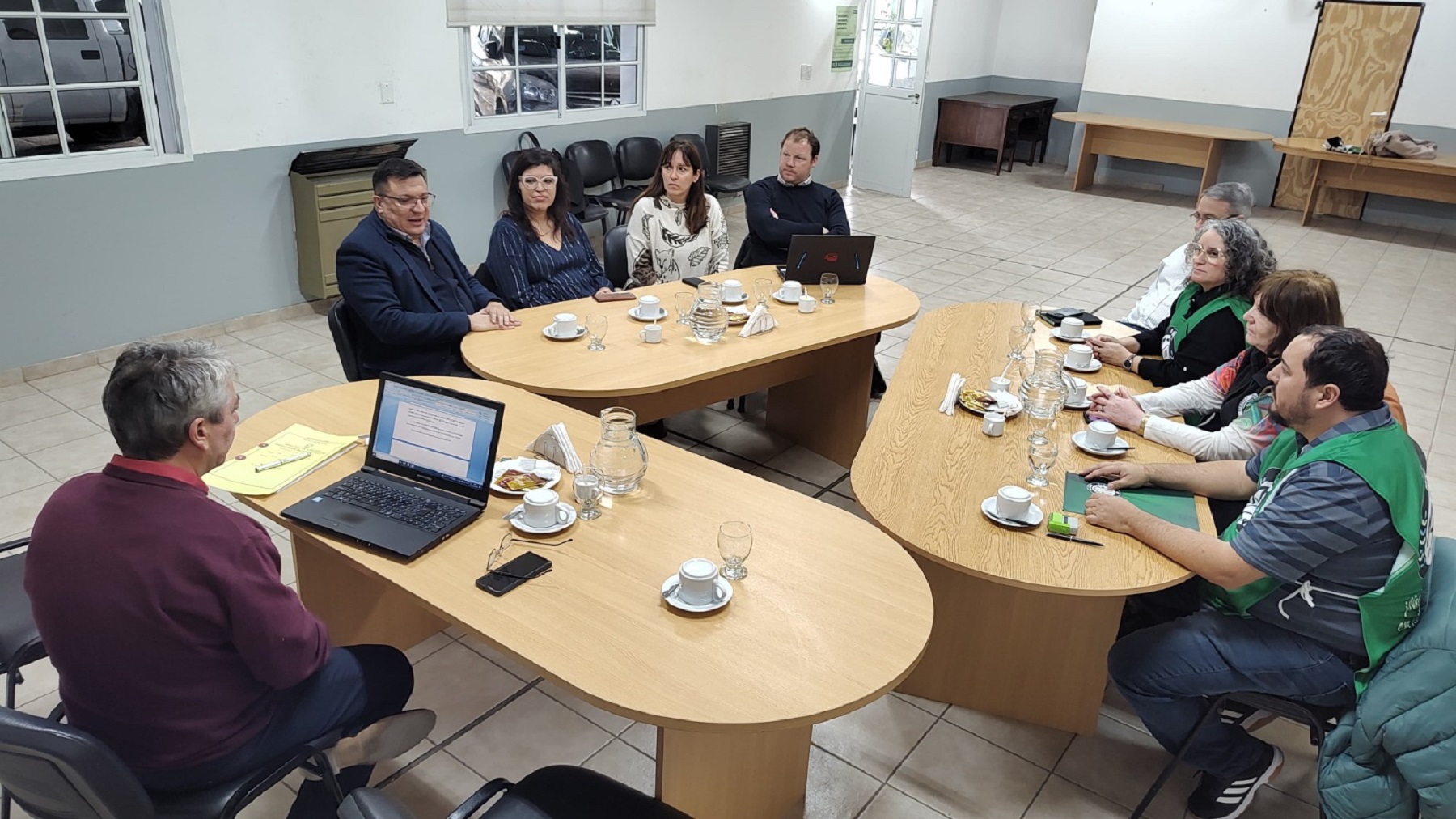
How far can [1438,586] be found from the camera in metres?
2.16

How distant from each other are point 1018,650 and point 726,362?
1353 mm

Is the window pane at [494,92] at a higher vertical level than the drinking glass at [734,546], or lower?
higher

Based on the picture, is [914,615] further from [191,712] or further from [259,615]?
[191,712]

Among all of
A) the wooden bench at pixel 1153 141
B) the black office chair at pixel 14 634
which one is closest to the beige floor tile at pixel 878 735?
the black office chair at pixel 14 634

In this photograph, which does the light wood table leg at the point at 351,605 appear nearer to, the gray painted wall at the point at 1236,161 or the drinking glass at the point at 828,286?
the drinking glass at the point at 828,286

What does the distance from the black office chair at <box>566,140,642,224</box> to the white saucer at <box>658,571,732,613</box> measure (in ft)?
17.5

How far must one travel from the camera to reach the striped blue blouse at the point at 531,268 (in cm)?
404

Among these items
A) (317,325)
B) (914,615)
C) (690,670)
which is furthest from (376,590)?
(317,325)

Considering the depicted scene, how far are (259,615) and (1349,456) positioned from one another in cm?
227

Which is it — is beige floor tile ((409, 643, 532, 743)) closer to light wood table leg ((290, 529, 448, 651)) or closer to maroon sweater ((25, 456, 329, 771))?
light wood table leg ((290, 529, 448, 651))

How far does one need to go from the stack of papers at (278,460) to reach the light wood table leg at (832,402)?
222 cm

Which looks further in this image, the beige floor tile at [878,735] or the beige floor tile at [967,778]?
the beige floor tile at [878,735]

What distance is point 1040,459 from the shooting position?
2.69 meters

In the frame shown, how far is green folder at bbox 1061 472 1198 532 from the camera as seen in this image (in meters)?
2.54
